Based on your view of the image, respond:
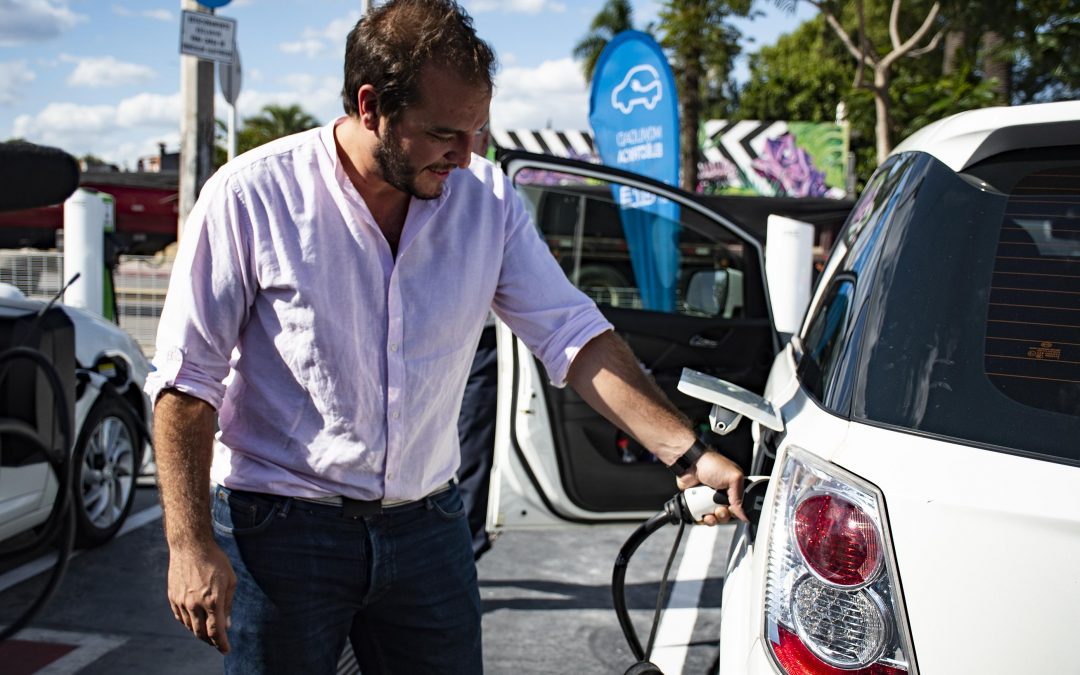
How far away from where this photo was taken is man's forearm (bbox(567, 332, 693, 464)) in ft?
7.13

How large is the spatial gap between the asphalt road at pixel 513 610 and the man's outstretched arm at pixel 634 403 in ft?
4.98

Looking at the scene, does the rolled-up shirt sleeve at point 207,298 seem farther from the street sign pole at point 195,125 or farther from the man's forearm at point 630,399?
the street sign pole at point 195,125

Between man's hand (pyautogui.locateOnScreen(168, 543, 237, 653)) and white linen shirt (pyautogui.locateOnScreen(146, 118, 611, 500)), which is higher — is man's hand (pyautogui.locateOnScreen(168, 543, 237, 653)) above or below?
below

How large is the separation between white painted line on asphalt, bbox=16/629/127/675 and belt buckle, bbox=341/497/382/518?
2.31 meters

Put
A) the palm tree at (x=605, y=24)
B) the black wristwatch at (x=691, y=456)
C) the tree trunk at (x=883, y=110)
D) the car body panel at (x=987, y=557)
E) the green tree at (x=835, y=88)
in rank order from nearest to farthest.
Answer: the car body panel at (x=987, y=557) < the black wristwatch at (x=691, y=456) < the tree trunk at (x=883, y=110) < the green tree at (x=835, y=88) < the palm tree at (x=605, y=24)

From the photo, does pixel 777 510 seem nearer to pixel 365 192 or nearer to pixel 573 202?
pixel 365 192

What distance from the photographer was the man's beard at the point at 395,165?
1.87 m

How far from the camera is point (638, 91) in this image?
331 inches

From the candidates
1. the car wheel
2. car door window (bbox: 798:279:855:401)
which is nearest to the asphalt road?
the car wheel

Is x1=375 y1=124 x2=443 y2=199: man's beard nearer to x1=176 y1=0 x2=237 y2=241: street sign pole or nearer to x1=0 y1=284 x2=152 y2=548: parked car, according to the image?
x1=0 y1=284 x2=152 y2=548: parked car

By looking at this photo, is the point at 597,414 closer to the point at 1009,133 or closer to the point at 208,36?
the point at 1009,133

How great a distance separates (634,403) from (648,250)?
11.1ft

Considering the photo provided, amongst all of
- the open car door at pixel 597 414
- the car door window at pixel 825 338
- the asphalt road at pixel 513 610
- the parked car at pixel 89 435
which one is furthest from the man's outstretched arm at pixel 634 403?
the parked car at pixel 89 435

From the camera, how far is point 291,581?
192 cm
